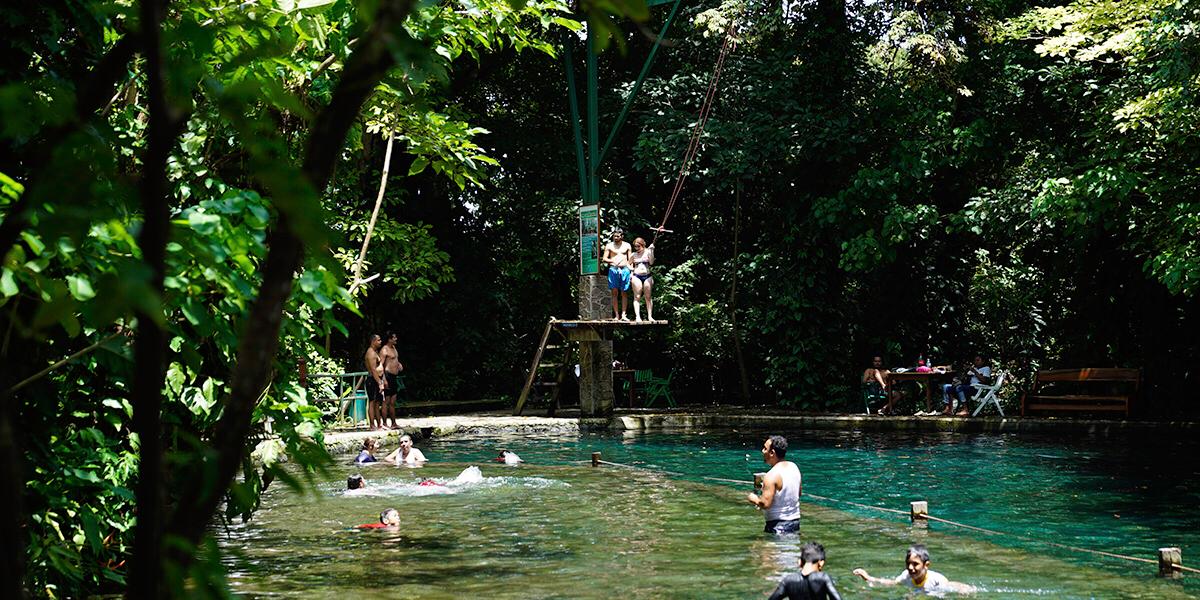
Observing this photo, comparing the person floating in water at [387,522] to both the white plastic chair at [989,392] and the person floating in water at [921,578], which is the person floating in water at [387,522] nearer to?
the person floating in water at [921,578]

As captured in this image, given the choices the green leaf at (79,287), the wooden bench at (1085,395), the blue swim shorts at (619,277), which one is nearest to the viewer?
the green leaf at (79,287)

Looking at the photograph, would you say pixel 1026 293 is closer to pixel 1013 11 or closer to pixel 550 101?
pixel 1013 11

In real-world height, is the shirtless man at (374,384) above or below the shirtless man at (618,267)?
below

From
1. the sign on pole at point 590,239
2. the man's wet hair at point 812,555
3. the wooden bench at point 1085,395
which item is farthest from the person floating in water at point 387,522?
the wooden bench at point 1085,395

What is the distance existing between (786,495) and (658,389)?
1772 cm

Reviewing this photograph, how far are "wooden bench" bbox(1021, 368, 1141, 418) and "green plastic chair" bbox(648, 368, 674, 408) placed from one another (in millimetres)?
8599

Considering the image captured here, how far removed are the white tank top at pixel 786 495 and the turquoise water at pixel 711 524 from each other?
0.31 metres

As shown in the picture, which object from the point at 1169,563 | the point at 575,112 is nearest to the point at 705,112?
the point at 575,112

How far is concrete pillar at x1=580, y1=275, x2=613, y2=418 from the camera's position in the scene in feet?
89.5

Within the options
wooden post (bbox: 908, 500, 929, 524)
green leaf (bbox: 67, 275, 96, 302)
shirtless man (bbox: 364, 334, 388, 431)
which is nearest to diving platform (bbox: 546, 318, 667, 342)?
shirtless man (bbox: 364, 334, 388, 431)

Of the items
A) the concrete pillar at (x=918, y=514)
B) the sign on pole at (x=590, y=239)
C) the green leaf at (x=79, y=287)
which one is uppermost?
the sign on pole at (x=590, y=239)

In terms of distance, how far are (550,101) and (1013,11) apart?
12169 millimetres

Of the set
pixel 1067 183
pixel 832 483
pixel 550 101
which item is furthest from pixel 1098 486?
pixel 550 101

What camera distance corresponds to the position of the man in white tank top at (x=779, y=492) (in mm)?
13078
